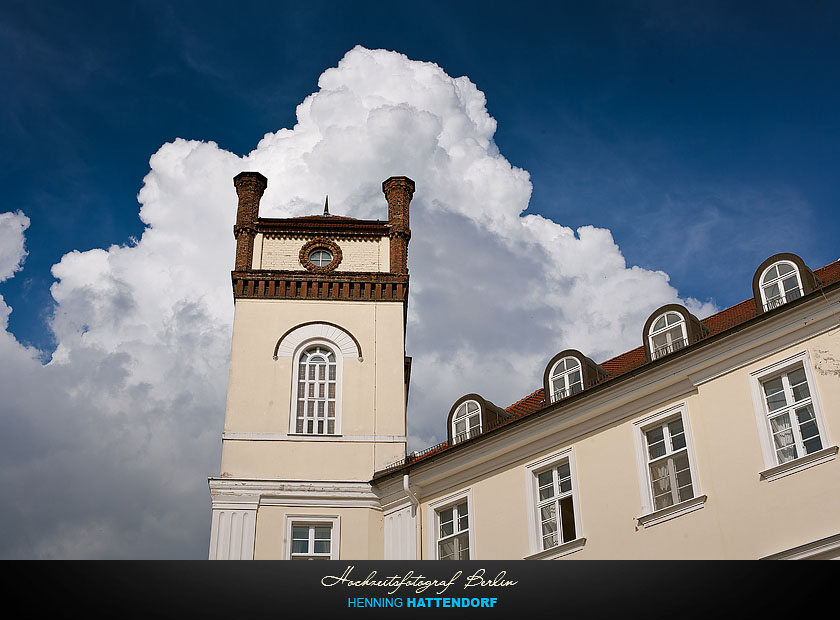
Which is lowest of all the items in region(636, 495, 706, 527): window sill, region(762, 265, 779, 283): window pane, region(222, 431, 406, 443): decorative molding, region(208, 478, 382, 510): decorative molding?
region(636, 495, 706, 527): window sill

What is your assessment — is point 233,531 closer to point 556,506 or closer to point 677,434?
point 556,506

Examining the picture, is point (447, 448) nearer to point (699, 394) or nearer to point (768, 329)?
point (699, 394)

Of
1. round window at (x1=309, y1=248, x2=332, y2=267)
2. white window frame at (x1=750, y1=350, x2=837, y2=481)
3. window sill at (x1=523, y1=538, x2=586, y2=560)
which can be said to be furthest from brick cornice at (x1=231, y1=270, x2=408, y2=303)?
white window frame at (x1=750, y1=350, x2=837, y2=481)

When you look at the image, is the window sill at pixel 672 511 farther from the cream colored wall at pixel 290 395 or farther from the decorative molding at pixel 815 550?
the cream colored wall at pixel 290 395

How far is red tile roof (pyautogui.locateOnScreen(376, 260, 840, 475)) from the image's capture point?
1041 inches

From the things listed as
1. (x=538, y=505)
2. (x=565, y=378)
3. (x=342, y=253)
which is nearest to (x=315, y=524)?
(x=538, y=505)

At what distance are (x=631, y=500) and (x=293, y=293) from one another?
13681mm

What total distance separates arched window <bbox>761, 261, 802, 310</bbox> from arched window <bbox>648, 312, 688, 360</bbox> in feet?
6.95

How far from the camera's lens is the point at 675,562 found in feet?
70.0

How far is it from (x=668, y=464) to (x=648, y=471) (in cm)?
48

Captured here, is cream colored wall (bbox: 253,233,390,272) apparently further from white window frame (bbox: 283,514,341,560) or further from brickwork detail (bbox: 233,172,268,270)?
white window frame (bbox: 283,514,341,560)

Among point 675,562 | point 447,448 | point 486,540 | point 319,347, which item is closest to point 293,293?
point 319,347

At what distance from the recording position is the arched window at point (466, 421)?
2931 cm

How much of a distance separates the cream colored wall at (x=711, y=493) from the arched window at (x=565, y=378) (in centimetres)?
142
